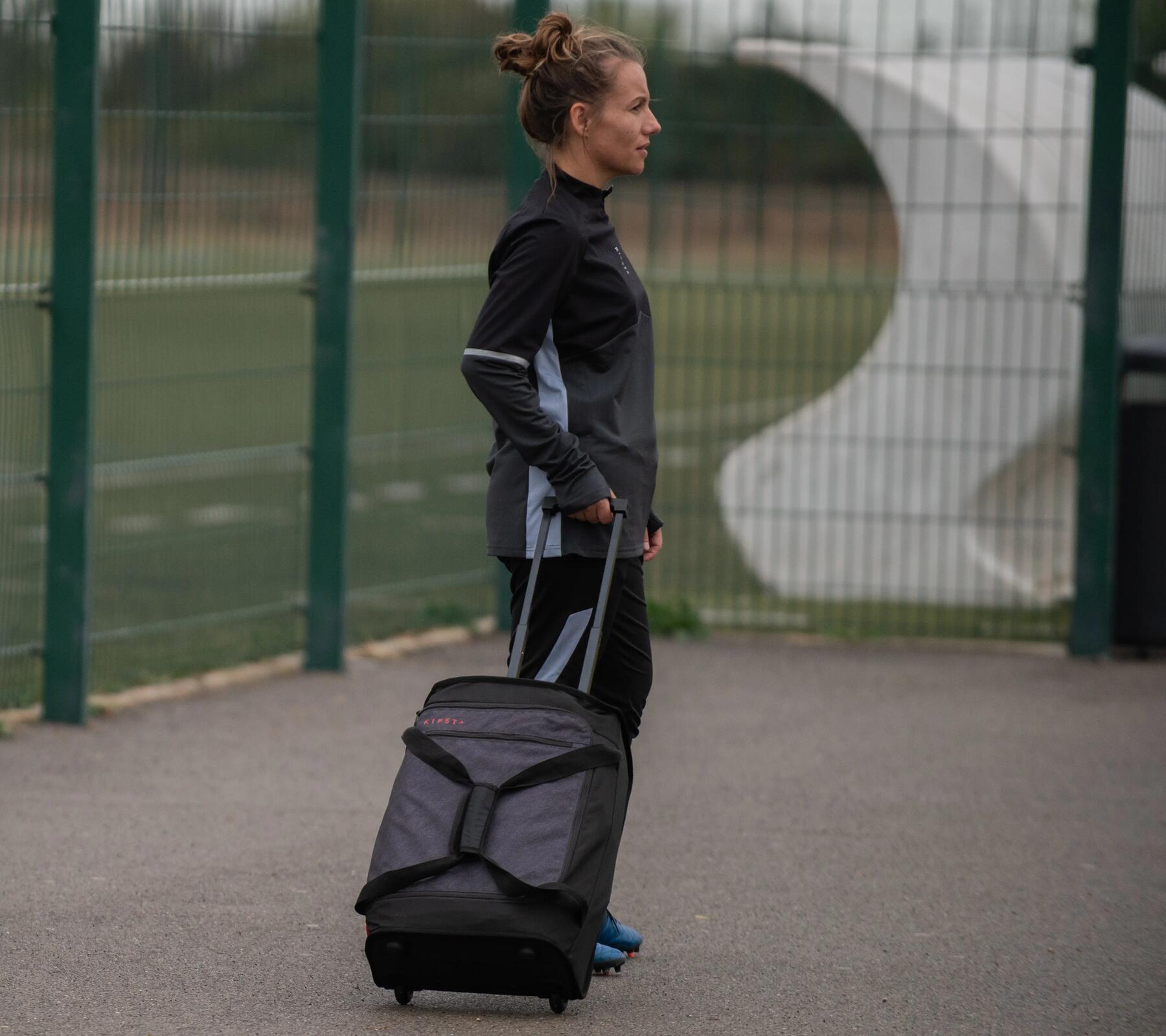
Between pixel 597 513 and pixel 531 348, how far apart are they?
396mm

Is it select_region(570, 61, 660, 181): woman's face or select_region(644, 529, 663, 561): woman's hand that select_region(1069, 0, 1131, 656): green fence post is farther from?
select_region(570, 61, 660, 181): woman's face

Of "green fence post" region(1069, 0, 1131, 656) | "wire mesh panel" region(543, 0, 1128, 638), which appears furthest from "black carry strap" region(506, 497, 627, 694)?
"wire mesh panel" region(543, 0, 1128, 638)

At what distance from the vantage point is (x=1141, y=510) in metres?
9.54

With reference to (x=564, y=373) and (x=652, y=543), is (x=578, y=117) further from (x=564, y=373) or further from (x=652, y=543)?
(x=652, y=543)

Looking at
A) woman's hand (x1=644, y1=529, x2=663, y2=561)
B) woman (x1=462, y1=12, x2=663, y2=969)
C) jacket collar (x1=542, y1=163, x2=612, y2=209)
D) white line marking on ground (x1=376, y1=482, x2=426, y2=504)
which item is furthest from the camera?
white line marking on ground (x1=376, y1=482, x2=426, y2=504)

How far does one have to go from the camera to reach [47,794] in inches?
257

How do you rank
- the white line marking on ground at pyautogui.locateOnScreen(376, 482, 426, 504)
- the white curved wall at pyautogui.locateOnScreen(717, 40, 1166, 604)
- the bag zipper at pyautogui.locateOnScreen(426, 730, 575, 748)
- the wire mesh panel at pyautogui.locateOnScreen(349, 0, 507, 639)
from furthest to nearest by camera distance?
the white curved wall at pyautogui.locateOnScreen(717, 40, 1166, 604), the white line marking on ground at pyautogui.locateOnScreen(376, 482, 426, 504), the wire mesh panel at pyautogui.locateOnScreen(349, 0, 507, 639), the bag zipper at pyautogui.locateOnScreen(426, 730, 575, 748)

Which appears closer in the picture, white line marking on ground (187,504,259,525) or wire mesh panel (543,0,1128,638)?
white line marking on ground (187,504,259,525)

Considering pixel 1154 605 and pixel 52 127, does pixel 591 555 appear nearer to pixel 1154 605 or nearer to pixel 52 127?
pixel 52 127

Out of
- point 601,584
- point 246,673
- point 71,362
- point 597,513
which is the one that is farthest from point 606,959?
point 246,673

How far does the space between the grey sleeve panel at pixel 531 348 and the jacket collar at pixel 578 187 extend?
133 mm

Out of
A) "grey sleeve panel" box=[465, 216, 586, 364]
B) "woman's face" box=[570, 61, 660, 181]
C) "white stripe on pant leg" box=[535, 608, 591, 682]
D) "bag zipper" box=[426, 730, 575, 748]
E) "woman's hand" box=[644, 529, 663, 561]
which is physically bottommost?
"bag zipper" box=[426, 730, 575, 748]

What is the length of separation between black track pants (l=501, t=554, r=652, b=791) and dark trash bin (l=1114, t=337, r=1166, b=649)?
525 centimetres

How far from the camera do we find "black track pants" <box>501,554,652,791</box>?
15.4 ft
